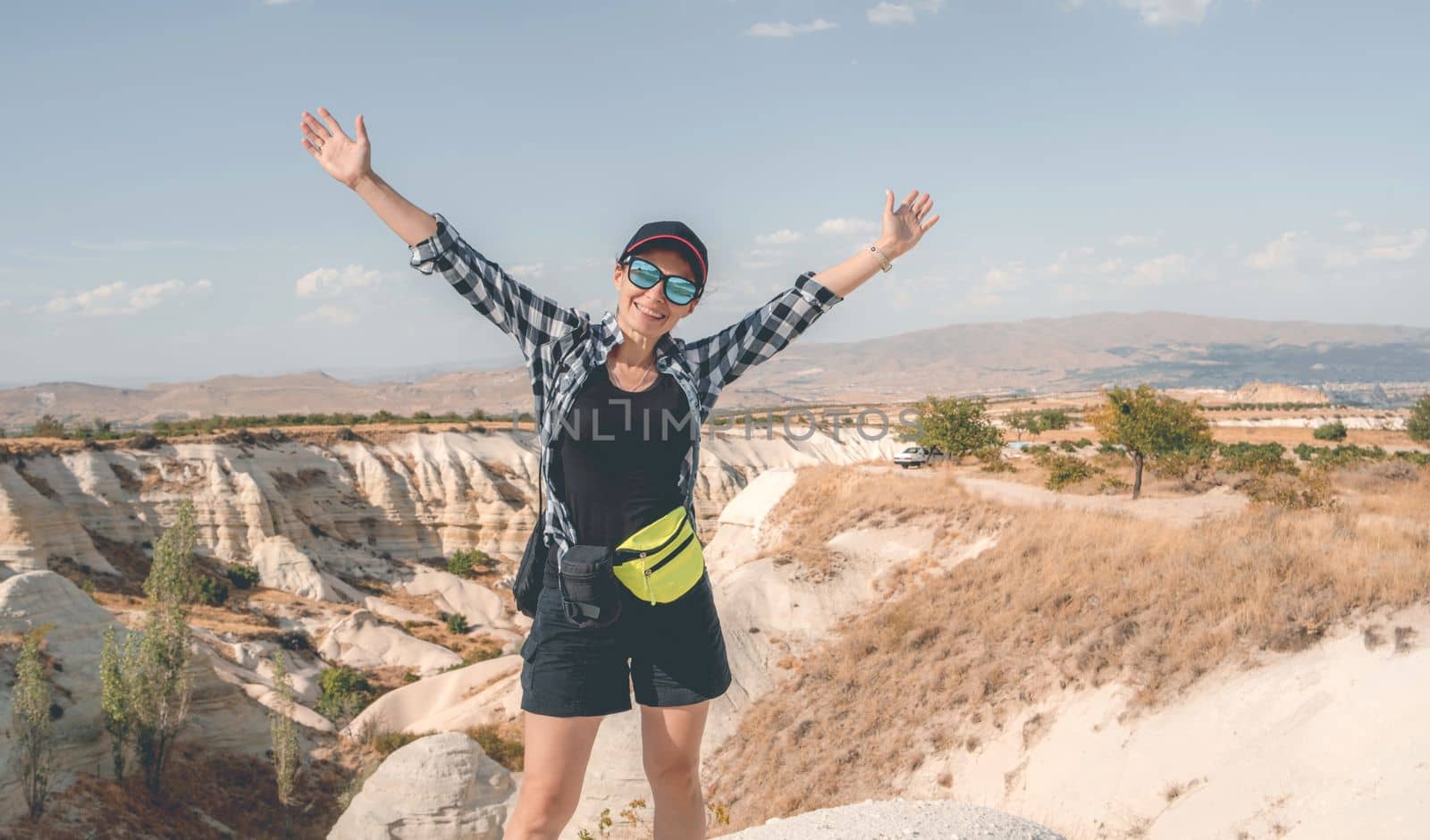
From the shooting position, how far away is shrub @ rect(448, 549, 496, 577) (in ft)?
149

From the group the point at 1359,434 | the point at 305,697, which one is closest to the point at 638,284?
the point at 305,697

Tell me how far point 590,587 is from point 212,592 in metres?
38.5

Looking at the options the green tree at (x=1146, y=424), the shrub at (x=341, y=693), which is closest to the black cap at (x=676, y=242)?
the green tree at (x=1146, y=424)

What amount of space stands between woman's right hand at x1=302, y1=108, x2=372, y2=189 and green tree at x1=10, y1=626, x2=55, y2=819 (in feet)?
63.3

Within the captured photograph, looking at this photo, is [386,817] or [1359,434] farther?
[1359,434]

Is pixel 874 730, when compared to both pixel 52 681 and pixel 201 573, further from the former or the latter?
pixel 201 573

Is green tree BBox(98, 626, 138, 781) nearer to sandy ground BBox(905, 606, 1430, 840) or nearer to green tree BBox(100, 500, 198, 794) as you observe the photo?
green tree BBox(100, 500, 198, 794)

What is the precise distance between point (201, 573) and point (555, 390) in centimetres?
3967

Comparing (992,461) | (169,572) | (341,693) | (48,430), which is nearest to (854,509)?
(992,461)

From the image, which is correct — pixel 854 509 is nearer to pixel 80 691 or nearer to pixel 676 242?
pixel 80 691

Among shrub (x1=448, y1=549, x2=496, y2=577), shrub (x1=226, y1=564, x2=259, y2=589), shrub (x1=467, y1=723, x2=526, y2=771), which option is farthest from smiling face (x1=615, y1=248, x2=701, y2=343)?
shrub (x1=448, y1=549, x2=496, y2=577)

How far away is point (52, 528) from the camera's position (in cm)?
3288

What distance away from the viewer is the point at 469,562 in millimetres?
45750

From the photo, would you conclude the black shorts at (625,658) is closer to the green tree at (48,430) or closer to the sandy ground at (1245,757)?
the sandy ground at (1245,757)
